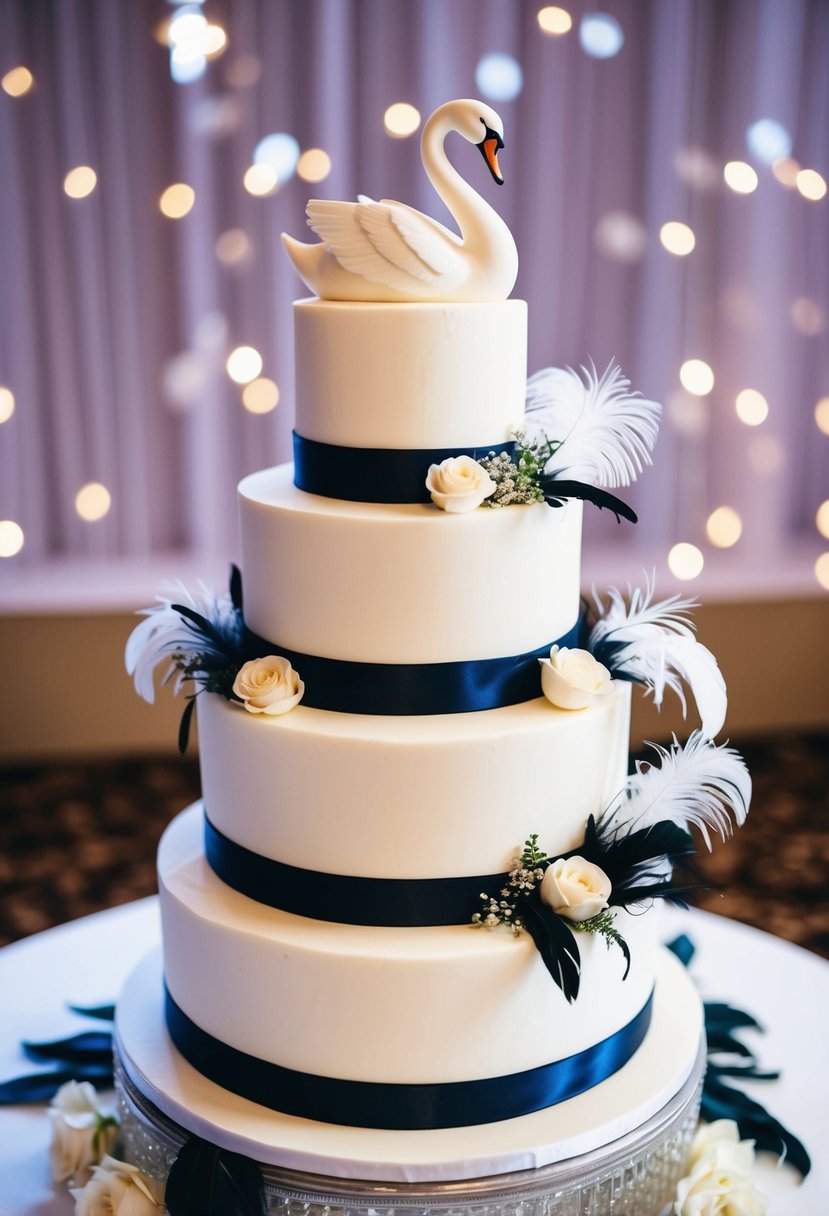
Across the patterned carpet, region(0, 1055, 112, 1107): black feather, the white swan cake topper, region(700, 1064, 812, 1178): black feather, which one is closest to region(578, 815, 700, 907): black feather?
region(700, 1064, 812, 1178): black feather

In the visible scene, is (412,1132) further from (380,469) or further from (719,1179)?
(380,469)

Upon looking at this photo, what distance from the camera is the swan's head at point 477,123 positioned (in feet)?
5.98

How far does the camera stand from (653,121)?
12.5 feet

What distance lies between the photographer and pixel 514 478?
1.79 metres

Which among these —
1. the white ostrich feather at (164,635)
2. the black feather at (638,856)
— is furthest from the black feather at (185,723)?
the black feather at (638,856)

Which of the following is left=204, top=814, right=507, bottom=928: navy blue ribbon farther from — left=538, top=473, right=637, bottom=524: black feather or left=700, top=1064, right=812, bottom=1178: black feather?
Answer: left=700, top=1064, right=812, bottom=1178: black feather

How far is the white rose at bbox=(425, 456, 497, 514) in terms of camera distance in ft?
5.65

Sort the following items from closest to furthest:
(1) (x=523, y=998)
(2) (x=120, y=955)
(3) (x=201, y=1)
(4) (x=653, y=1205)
Result: (1) (x=523, y=998) → (4) (x=653, y=1205) → (2) (x=120, y=955) → (3) (x=201, y=1)

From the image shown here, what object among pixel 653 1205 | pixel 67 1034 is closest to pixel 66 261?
pixel 67 1034

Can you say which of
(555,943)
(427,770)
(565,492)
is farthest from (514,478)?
(555,943)

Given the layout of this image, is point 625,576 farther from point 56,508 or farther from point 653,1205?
point 653,1205

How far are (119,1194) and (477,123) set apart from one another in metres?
1.70

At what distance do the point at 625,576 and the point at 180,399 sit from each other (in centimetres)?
154

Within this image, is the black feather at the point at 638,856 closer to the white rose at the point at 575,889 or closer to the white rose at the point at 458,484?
the white rose at the point at 575,889
